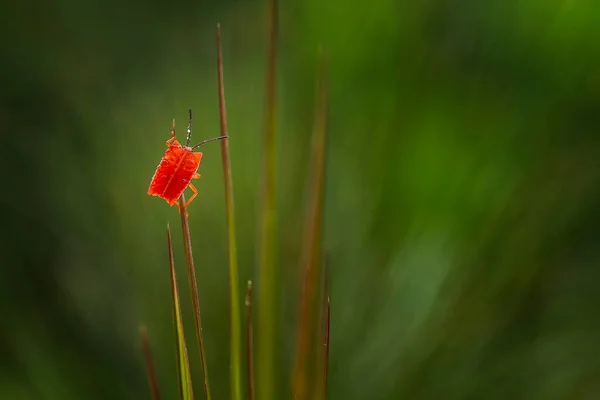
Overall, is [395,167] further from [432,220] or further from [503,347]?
[503,347]

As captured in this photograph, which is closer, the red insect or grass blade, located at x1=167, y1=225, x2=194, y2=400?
grass blade, located at x1=167, y1=225, x2=194, y2=400

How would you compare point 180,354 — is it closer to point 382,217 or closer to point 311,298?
point 311,298

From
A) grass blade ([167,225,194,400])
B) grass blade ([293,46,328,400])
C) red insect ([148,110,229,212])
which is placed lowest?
grass blade ([167,225,194,400])

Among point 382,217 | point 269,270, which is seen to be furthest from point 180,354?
point 382,217

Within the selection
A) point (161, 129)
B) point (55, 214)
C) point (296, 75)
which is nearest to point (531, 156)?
point (296, 75)

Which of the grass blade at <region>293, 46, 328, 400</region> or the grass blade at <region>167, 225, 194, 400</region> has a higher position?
the grass blade at <region>293, 46, 328, 400</region>

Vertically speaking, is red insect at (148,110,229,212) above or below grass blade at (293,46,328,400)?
above
